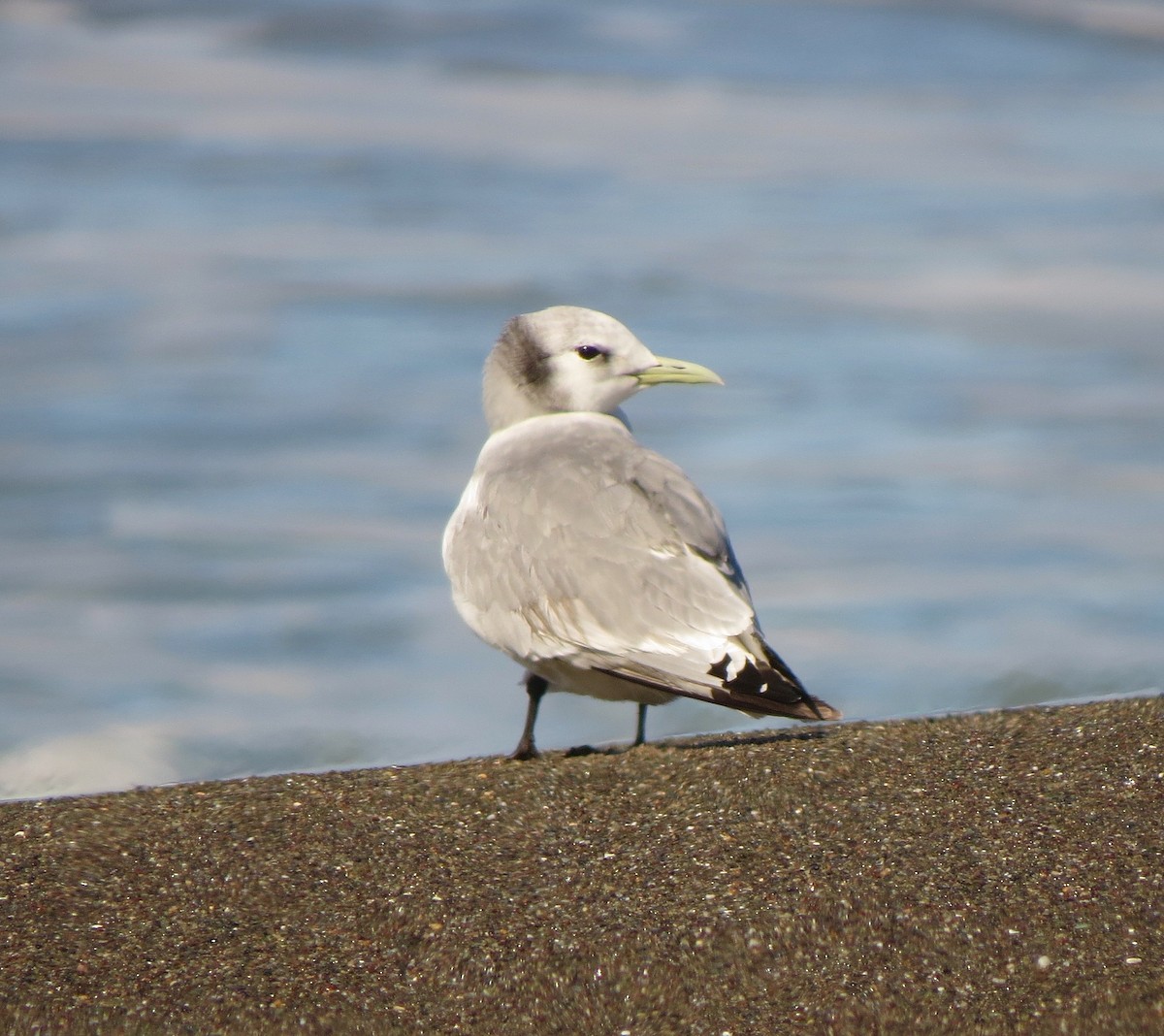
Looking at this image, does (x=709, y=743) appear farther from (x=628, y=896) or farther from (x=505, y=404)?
(x=505, y=404)

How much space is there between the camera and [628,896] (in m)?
4.89

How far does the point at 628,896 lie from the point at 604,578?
55.1 inches

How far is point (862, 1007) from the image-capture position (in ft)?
14.0

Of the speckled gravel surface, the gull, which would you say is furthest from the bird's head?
the speckled gravel surface

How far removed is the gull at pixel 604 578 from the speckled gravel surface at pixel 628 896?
0.33m

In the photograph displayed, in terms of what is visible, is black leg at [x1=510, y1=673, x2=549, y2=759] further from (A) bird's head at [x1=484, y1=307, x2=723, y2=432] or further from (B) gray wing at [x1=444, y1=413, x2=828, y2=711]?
(A) bird's head at [x1=484, y1=307, x2=723, y2=432]

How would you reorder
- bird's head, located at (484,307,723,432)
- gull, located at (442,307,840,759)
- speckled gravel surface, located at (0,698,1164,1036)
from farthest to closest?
bird's head, located at (484,307,723,432), gull, located at (442,307,840,759), speckled gravel surface, located at (0,698,1164,1036)

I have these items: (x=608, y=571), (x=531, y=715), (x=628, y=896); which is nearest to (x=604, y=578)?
(x=608, y=571)

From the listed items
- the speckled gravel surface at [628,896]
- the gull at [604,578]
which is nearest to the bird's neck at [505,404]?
the gull at [604,578]

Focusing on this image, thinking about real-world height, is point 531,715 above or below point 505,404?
below

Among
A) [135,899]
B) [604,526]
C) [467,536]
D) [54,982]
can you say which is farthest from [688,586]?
[54,982]

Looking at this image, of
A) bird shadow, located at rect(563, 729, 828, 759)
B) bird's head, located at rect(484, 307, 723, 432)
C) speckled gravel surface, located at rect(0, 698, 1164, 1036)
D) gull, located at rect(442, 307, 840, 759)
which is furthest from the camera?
bird's head, located at rect(484, 307, 723, 432)

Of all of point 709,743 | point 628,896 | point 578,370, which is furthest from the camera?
point 578,370

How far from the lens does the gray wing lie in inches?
228
